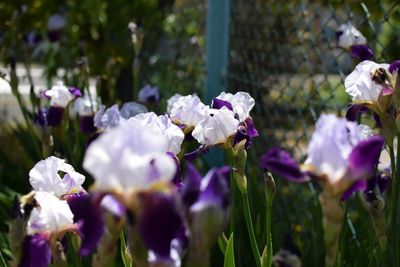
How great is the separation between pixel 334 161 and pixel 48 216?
0.48 metres

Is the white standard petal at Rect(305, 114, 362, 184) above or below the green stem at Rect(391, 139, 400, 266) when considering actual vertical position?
above

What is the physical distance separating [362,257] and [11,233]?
106 centimetres

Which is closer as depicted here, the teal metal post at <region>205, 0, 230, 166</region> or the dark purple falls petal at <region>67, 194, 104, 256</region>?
the dark purple falls petal at <region>67, 194, 104, 256</region>

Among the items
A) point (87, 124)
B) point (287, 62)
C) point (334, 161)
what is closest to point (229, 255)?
point (334, 161)

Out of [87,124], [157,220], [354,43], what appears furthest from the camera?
[87,124]

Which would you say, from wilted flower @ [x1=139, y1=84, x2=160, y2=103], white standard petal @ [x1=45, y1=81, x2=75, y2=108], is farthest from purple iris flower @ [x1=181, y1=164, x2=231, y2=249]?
wilted flower @ [x1=139, y1=84, x2=160, y2=103]

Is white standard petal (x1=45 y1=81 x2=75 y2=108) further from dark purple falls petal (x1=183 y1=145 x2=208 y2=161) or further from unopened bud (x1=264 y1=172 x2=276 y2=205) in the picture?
unopened bud (x1=264 y1=172 x2=276 y2=205)

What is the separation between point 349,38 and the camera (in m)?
2.04

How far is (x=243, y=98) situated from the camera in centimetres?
151

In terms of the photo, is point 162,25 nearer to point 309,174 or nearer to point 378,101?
point 378,101

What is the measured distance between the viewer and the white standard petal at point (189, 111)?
1503 mm

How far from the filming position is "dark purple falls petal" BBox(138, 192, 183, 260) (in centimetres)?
77

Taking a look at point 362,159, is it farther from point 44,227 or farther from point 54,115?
point 54,115

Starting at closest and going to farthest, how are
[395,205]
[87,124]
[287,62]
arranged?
[395,205] < [87,124] < [287,62]
